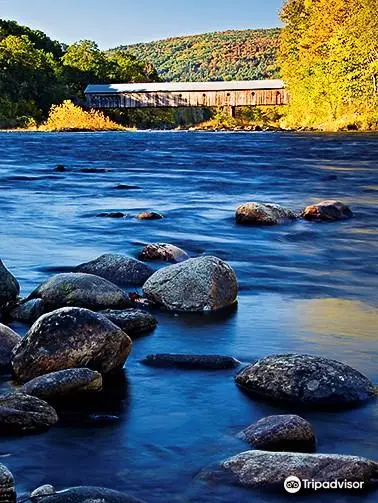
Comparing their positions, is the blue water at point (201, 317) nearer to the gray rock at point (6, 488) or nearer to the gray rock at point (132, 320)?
the gray rock at point (132, 320)

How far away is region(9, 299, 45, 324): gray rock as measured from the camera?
8594 millimetres

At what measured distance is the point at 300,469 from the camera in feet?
15.9

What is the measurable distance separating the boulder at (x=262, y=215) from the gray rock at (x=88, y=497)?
1283 centimetres

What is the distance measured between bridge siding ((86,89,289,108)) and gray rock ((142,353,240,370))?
97.9 metres

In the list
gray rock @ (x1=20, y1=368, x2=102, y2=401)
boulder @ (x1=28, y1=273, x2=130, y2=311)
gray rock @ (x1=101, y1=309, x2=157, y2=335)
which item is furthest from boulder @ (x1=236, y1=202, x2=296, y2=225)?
gray rock @ (x1=20, y1=368, x2=102, y2=401)

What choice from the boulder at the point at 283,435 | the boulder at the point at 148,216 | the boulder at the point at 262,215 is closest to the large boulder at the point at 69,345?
the boulder at the point at 283,435

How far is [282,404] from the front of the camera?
6.30 meters

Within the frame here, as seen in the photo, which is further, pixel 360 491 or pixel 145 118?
pixel 145 118

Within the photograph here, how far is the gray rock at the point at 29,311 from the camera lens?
338 inches

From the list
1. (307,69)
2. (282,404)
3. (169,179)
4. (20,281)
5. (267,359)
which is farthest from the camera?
(307,69)

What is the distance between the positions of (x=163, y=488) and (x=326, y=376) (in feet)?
6.64

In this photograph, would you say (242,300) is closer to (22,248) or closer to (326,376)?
(326,376)

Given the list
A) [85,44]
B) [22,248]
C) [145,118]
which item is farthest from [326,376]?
[85,44]

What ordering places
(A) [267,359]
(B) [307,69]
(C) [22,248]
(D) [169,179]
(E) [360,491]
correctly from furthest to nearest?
(B) [307,69], (D) [169,179], (C) [22,248], (A) [267,359], (E) [360,491]
